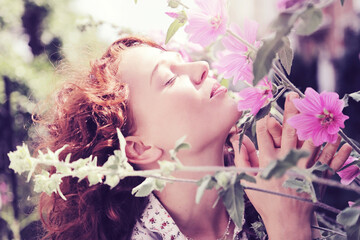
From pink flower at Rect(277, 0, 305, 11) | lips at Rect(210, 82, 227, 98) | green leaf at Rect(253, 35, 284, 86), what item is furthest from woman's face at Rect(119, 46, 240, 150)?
green leaf at Rect(253, 35, 284, 86)

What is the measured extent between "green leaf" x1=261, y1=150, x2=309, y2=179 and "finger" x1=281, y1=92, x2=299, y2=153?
13.1 inches

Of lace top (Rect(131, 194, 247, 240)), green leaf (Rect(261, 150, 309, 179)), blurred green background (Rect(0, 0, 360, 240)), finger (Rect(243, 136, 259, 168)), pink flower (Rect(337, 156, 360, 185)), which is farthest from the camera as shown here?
blurred green background (Rect(0, 0, 360, 240))

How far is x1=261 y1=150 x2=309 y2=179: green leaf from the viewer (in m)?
0.44

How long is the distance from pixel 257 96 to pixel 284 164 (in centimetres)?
34

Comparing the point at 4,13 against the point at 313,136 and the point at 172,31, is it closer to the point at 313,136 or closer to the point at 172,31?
the point at 172,31

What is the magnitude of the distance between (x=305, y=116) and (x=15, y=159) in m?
0.47

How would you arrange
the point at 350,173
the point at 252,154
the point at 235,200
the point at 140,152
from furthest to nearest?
the point at 140,152
the point at 252,154
the point at 350,173
the point at 235,200

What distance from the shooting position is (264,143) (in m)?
0.85

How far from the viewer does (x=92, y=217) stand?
1.09m

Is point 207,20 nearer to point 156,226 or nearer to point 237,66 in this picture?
point 237,66

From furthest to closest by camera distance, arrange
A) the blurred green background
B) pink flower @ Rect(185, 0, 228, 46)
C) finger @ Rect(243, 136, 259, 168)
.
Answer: the blurred green background → finger @ Rect(243, 136, 259, 168) → pink flower @ Rect(185, 0, 228, 46)

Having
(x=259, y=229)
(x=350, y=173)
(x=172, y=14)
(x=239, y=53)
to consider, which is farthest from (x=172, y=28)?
(x=259, y=229)

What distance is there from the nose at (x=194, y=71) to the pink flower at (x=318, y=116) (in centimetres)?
34

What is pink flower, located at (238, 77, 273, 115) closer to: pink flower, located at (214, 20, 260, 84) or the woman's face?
pink flower, located at (214, 20, 260, 84)
